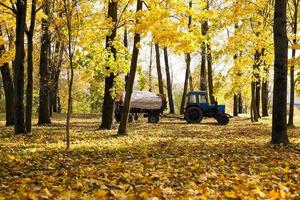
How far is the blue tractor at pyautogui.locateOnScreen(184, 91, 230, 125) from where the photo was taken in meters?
25.4

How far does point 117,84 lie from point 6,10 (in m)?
5.29

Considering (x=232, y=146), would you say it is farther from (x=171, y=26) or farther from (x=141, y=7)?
(x=141, y=7)

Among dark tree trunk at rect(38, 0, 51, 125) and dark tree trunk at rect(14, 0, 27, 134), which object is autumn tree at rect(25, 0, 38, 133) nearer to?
dark tree trunk at rect(14, 0, 27, 134)

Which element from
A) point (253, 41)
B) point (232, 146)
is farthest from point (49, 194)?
point (253, 41)

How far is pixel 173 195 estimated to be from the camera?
5.68m

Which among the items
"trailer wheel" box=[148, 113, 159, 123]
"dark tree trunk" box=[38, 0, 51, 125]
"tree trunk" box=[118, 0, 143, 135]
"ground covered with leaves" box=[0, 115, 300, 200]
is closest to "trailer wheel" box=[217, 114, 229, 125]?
"trailer wheel" box=[148, 113, 159, 123]

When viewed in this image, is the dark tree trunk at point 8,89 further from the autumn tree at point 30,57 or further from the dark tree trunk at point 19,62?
the dark tree trunk at point 19,62

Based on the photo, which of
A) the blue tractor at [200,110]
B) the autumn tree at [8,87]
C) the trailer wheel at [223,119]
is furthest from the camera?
the blue tractor at [200,110]

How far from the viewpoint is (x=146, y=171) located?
25.1ft

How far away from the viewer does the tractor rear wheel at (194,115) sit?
25531 mm

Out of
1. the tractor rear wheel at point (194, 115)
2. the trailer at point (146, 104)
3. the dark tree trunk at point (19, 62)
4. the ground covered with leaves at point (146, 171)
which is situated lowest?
the ground covered with leaves at point (146, 171)

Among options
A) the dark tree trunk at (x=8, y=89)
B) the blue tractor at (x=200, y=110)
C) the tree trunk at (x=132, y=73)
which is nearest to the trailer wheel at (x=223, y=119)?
the blue tractor at (x=200, y=110)

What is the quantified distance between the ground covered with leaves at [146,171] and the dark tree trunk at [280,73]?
0.67 m

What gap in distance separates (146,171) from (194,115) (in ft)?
59.7
